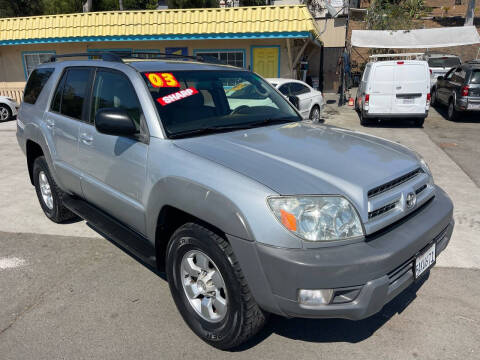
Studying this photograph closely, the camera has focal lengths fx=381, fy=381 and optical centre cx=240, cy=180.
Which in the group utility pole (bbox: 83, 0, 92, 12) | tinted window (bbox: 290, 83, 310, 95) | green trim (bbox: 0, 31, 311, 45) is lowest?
tinted window (bbox: 290, 83, 310, 95)

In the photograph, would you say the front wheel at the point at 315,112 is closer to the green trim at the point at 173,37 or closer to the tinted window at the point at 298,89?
the tinted window at the point at 298,89

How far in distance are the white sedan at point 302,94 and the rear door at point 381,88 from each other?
61.3 inches

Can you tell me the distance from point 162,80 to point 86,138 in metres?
0.98

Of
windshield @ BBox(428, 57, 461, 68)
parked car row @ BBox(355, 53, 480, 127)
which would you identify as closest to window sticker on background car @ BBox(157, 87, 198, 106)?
parked car row @ BBox(355, 53, 480, 127)

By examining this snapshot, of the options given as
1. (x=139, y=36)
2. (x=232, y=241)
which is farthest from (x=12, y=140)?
(x=232, y=241)

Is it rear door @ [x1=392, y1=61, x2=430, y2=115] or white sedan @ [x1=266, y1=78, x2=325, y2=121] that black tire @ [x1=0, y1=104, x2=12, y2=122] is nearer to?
white sedan @ [x1=266, y1=78, x2=325, y2=121]

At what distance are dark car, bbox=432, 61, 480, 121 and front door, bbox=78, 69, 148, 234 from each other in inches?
453

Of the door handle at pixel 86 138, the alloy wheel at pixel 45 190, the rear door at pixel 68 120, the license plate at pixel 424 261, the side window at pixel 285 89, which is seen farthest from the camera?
the side window at pixel 285 89

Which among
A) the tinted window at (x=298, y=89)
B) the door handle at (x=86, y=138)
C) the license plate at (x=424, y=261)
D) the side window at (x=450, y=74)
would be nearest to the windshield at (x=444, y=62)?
the side window at (x=450, y=74)

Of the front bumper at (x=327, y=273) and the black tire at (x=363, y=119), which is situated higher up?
the front bumper at (x=327, y=273)

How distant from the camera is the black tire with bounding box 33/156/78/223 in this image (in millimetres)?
4391

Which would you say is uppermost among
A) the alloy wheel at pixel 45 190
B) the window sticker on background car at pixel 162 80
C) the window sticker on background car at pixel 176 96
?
the window sticker on background car at pixel 162 80

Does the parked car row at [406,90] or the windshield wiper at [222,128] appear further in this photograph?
the parked car row at [406,90]

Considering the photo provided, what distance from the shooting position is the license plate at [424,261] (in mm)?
2434
